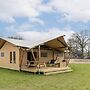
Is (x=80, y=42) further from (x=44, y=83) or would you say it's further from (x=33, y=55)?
(x=44, y=83)

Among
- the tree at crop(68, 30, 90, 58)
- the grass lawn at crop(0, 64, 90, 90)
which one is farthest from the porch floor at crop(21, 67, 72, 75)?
the tree at crop(68, 30, 90, 58)

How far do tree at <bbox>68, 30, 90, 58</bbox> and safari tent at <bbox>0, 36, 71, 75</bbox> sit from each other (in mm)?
31819

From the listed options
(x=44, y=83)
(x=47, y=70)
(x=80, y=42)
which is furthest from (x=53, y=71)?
(x=80, y=42)

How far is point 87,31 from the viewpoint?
2324 inches

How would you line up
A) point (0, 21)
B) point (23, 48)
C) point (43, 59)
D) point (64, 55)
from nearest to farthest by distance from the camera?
point (23, 48) → point (43, 59) → point (64, 55) → point (0, 21)

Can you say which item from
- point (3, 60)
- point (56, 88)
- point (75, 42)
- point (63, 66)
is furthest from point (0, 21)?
point (75, 42)

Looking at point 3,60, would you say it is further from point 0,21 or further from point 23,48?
point 0,21

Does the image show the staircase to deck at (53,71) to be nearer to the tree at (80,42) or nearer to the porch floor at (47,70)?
the porch floor at (47,70)

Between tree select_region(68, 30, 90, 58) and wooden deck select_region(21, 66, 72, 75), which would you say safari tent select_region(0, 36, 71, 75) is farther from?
tree select_region(68, 30, 90, 58)

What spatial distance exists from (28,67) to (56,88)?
8.86 meters

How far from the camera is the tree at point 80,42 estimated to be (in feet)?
186

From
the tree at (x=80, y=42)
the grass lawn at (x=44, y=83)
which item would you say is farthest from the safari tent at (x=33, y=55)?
the tree at (x=80, y=42)

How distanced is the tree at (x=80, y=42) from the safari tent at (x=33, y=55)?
104ft

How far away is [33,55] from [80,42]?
135 feet
